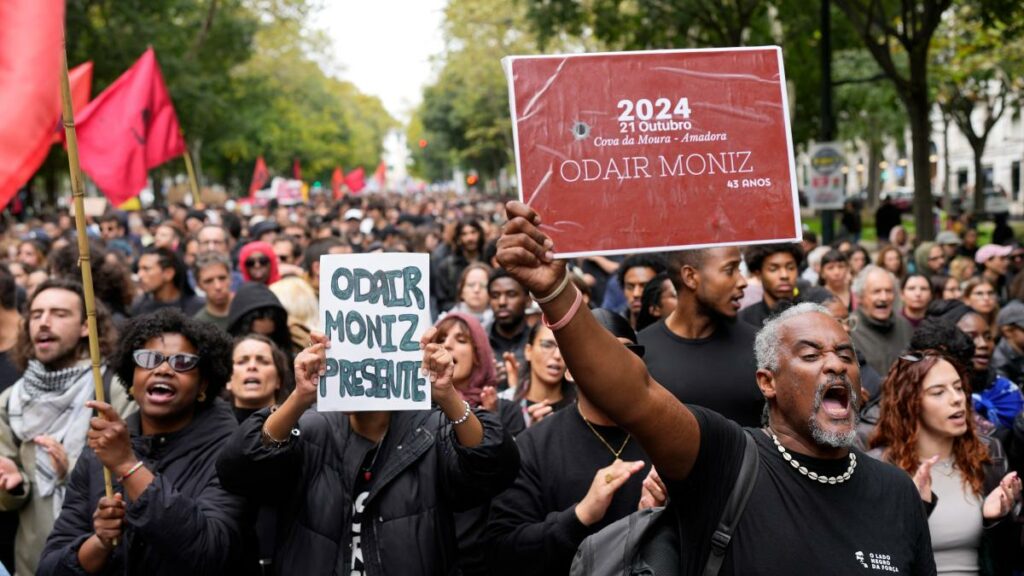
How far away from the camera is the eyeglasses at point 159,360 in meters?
4.61

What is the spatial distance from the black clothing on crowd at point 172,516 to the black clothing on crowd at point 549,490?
3.09 feet

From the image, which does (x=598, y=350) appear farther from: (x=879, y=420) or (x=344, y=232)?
(x=344, y=232)

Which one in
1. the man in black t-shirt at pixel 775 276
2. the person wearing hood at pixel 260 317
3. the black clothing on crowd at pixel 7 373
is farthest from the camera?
the man in black t-shirt at pixel 775 276

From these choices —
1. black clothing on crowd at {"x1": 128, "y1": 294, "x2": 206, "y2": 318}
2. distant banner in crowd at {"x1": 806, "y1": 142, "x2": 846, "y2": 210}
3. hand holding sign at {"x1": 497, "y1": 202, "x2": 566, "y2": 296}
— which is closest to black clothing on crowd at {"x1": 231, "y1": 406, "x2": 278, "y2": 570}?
hand holding sign at {"x1": 497, "y1": 202, "x2": 566, "y2": 296}

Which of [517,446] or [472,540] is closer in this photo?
[517,446]

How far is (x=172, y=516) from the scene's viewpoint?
4035mm

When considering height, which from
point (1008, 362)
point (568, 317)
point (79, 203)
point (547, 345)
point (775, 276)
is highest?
point (79, 203)

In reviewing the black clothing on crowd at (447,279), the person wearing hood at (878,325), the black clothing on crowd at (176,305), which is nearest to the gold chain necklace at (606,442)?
the person wearing hood at (878,325)

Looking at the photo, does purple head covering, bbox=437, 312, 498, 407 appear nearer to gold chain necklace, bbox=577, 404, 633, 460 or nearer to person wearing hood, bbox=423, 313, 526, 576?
person wearing hood, bbox=423, 313, 526, 576

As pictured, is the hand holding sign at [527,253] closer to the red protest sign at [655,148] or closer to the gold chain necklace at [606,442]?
the red protest sign at [655,148]

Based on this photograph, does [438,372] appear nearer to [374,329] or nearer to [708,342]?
[374,329]

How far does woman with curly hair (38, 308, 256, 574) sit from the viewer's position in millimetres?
4047

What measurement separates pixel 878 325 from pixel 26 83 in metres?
5.97

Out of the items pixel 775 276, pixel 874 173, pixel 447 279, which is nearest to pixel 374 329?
pixel 775 276
